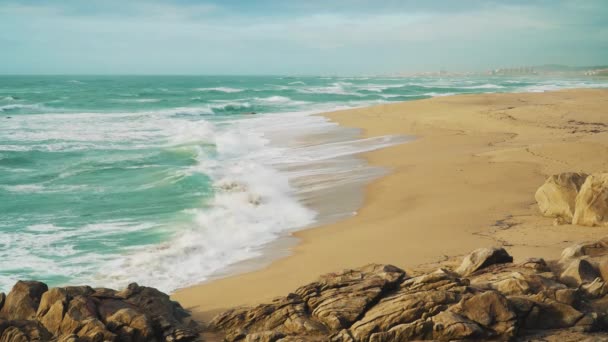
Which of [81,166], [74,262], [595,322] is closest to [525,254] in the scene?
[595,322]

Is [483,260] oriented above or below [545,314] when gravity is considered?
above

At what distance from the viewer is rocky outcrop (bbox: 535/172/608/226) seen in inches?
376

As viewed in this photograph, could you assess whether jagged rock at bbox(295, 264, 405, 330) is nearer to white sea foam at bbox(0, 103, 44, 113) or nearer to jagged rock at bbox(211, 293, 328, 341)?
jagged rock at bbox(211, 293, 328, 341)

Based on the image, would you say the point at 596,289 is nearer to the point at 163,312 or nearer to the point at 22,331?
the point at 163,312

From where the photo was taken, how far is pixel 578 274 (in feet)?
20.7

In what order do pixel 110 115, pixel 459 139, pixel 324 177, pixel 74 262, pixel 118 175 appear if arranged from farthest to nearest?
pixel 110 115 < pixel 459 139 < pixel 118 175 < pixel 324 177 < pixel 74 262

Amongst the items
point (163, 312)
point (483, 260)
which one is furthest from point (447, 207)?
point (163, 312)

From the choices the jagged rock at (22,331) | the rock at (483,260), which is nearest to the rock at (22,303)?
the jagged rock at (22,331)

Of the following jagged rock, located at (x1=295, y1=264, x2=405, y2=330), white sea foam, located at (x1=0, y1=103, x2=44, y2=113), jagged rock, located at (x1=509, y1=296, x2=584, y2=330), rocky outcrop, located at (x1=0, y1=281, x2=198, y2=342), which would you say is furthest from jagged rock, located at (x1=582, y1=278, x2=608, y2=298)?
white sea foam, located at (x1=0, y1=103, x2=44, y2=113)

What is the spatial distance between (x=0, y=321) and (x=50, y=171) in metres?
14.6

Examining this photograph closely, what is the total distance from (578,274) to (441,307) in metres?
1.85

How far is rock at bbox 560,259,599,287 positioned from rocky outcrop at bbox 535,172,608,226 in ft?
11.7

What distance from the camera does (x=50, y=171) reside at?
1942 cm

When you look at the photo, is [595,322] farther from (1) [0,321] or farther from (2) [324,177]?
(2) [324,177]
